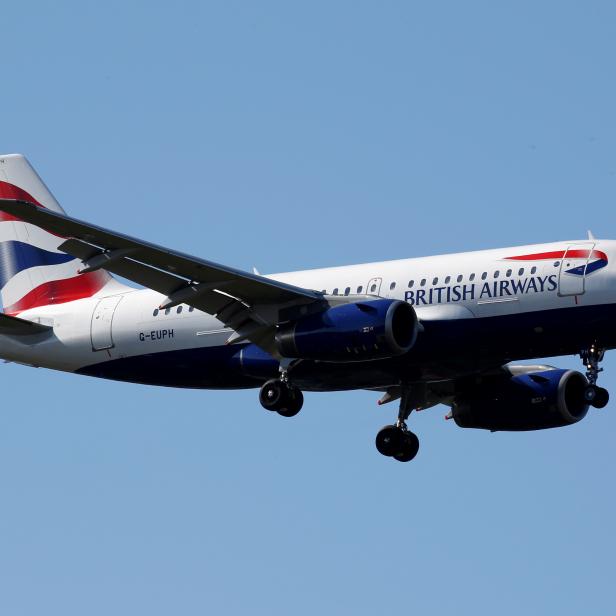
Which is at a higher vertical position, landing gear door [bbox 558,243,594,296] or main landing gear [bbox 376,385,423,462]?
landing gear door [bbox 558,243,594,296]

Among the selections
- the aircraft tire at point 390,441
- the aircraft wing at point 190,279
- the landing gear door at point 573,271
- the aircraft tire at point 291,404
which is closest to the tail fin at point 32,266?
the aircraft wing at point 190,279

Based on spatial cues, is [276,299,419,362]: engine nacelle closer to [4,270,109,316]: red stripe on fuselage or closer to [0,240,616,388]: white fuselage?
[0,240,616,388]: white fuselage

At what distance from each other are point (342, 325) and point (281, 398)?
9.93 ft

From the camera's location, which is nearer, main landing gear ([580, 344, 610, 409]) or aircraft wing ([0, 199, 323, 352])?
aircraft wing ([0, 199, 323, 352])

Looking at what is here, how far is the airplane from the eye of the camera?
44.8 meters

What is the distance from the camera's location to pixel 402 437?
51.2 metres

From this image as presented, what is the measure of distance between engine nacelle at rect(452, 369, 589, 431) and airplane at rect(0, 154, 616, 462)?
0.04 metres

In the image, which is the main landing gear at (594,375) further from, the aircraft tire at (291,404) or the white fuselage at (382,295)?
the aircraft tire at (291,404)

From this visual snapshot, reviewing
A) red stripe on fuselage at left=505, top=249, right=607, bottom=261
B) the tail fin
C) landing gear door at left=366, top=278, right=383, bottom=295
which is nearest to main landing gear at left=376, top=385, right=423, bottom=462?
landing gear door at left=366, top=278, right=383, bottom=295

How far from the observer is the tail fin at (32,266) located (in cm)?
5334

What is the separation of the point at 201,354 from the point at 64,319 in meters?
5.03

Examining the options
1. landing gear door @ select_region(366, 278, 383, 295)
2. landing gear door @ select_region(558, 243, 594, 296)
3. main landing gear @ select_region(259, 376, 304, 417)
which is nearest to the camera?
landing gear door @ select_region(558, 243, 594, 296)

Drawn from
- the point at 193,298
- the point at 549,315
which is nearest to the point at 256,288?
the point at 193,298

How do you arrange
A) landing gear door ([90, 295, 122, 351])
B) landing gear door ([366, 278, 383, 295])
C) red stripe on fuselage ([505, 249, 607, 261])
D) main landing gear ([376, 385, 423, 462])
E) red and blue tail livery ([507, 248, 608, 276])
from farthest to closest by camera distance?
main landing gear ([376, 385, 423, 462]) < landing gear door ([90, 295, 122, 351]) < landing gear door ([366, 278, 383, 295]) < red stripe on fuselage ([505, 249, 607, 261]) < red and blue tail livery ([507, 248, 608, 276])
